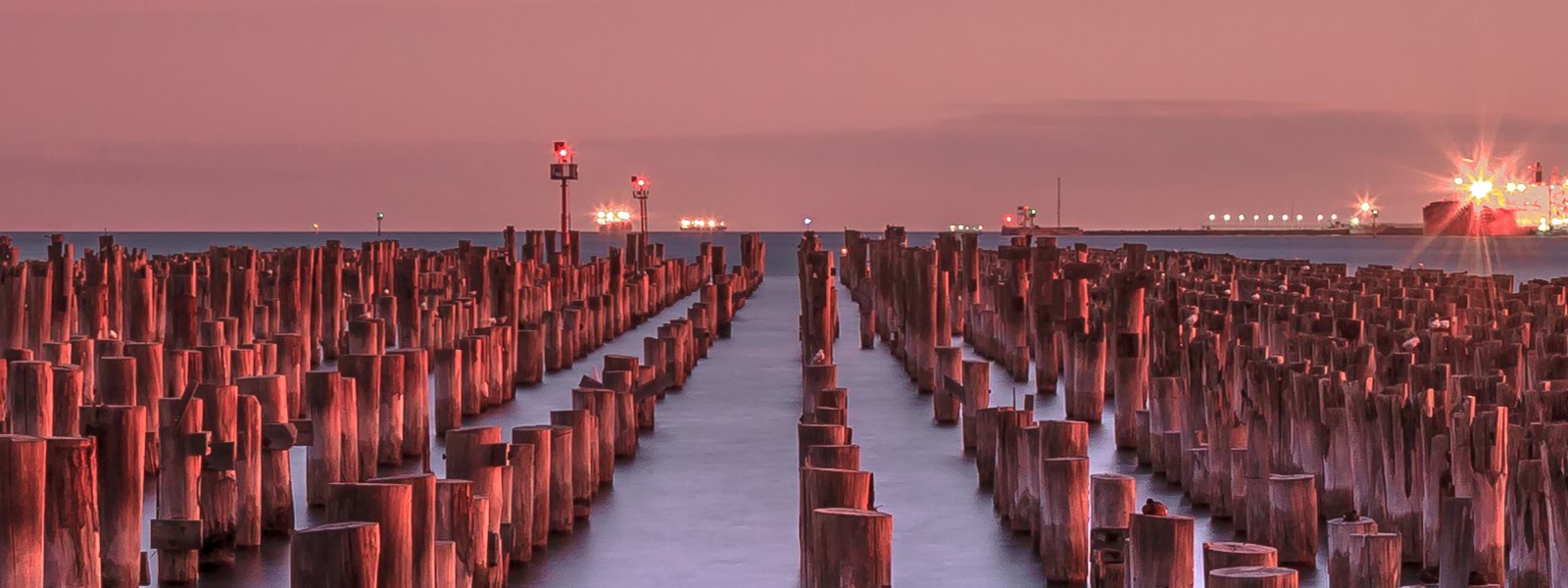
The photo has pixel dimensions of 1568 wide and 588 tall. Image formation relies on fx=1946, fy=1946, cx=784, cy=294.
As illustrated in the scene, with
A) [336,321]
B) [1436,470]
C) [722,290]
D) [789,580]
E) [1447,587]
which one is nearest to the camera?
[1447,587]

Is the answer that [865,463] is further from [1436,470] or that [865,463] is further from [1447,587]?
[1447,587]

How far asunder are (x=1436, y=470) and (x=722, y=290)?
24519 millimetres

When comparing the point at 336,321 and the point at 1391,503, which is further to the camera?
the point at 336,321

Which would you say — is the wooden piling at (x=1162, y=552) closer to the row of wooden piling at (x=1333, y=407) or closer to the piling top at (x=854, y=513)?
the piling top at (x=854, y=513)

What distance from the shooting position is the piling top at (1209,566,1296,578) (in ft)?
23.4

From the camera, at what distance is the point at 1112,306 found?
798 inches

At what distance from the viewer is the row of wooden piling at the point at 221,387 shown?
8820mm

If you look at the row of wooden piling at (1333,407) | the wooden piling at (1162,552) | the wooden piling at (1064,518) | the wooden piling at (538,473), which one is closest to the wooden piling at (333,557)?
the wooden piling at (1162,552)

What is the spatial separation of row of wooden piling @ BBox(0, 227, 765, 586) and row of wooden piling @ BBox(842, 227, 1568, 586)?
4.28 m

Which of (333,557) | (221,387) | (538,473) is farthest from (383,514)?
(221,387)

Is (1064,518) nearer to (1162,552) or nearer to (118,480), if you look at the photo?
(1162,552)

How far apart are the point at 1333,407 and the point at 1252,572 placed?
5.62m

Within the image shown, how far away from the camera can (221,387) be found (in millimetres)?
11359

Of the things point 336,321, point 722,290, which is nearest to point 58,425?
point 336,321
